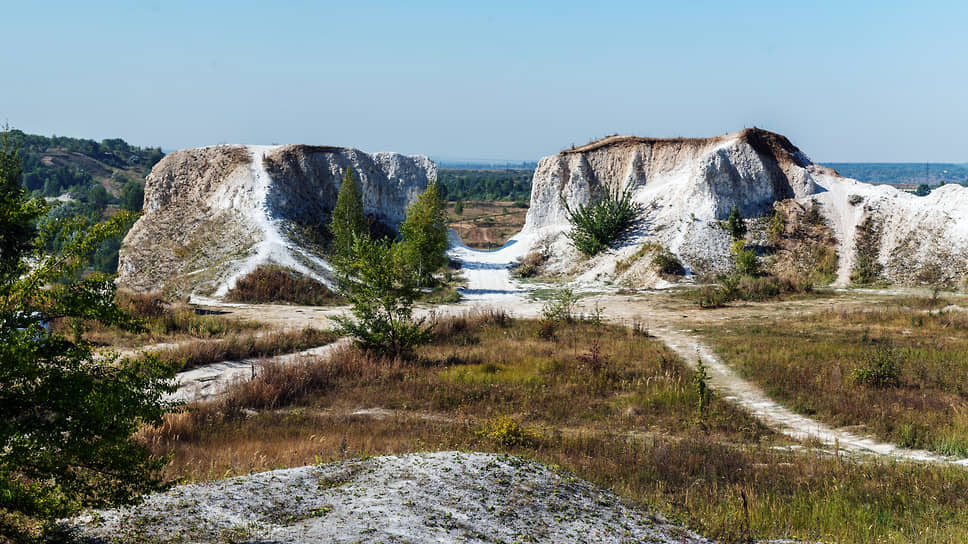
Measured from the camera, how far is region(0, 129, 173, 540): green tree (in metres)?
4.47

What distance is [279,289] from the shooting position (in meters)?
30.2

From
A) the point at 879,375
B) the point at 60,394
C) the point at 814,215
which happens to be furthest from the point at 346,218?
the point at 60,394

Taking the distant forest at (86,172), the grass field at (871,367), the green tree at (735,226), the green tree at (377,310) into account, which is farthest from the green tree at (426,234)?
the distant forest at (86,172)

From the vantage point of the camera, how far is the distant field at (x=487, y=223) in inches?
2611

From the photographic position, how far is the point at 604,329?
2128 centimetres

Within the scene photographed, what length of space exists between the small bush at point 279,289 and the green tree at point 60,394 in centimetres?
2508

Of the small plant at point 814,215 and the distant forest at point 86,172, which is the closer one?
the small plant at point 814,215

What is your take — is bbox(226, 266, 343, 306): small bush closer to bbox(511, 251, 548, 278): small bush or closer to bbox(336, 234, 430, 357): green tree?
bbox(336, 234, 430, 357): green tree

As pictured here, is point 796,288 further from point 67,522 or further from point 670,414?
point 67,522

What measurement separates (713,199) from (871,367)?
26673mm

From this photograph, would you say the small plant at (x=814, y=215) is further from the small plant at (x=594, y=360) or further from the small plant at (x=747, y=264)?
the small plant at (x=594, y=360)

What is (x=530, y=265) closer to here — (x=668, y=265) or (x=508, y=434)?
(x=668, y=265)

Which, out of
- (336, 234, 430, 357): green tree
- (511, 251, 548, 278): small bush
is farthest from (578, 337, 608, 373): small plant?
(511, 251, 548, 278): small bush

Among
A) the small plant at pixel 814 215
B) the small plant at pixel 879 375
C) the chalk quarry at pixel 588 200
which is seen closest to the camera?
the small plant at pixel 879 375
